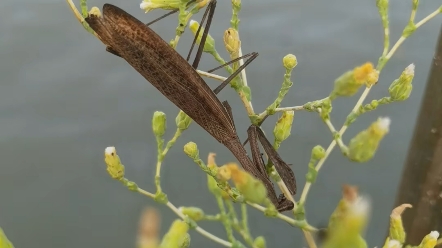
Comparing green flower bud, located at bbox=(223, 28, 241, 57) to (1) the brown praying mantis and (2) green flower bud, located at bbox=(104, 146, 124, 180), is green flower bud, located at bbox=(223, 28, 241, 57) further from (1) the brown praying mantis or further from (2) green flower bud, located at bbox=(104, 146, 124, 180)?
(2) green flower bud, located at bbox=(104, 146, 124, 180)

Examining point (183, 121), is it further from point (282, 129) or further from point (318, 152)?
point (318, 152)

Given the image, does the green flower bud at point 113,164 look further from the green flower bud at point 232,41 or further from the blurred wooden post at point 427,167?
the blurred wooden post at point 427,167

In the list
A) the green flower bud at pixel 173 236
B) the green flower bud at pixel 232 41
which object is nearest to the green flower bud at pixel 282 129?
the green flower bud at pixel 232 41

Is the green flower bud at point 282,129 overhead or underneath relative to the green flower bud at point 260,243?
overhead

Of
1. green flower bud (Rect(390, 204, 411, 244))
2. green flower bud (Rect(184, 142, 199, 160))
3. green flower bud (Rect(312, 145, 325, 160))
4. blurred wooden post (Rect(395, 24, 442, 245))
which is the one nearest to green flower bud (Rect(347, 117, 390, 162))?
green flower bud (Rect(312, 145, 325, 160))

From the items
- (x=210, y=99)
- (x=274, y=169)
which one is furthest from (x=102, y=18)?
(x=274, y=169)

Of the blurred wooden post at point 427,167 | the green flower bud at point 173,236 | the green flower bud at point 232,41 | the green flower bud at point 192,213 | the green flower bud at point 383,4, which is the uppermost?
the green flower bud at point 232,41
